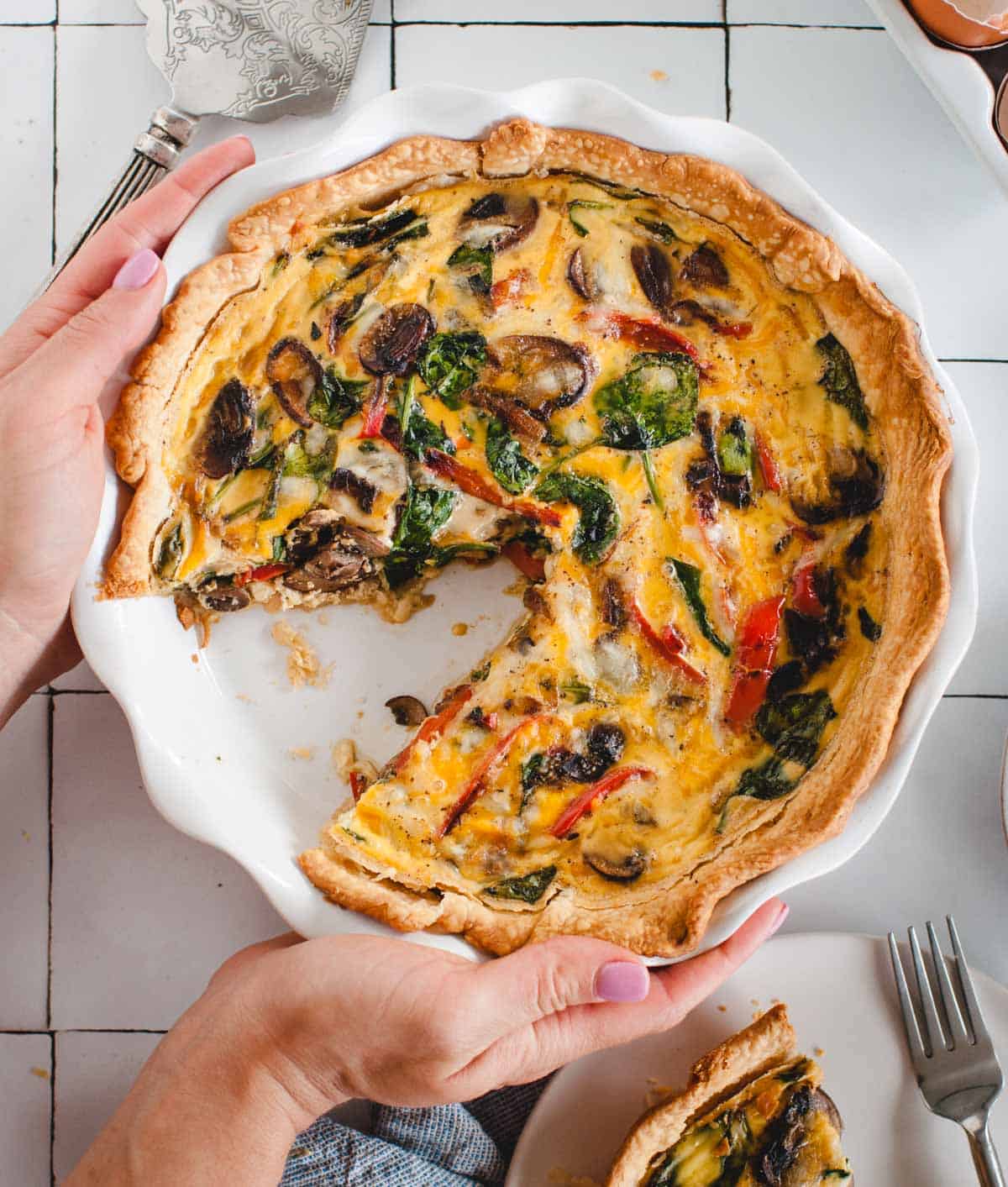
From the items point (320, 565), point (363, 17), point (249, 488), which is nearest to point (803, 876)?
point (320, 565)

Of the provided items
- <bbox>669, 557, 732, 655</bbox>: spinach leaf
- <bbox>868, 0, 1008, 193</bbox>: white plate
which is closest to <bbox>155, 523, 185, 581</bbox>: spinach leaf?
<bbox>669, 557, 732, 655</bbox>: spinach leaf

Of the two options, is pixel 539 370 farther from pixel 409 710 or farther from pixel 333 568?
pixel 409 710

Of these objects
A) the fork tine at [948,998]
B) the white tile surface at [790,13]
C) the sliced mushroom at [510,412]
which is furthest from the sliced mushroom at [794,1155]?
the white tile surface at [790,13]

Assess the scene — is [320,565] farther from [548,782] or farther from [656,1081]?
[656,1081]

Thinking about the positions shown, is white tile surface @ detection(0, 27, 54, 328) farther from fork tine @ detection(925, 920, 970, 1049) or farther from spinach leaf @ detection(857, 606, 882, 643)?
fork tine @ detection(925, 920, 970, 1049)

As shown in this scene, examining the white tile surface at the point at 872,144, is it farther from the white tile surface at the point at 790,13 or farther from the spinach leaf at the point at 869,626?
the spinach leaf at the point at 869,626

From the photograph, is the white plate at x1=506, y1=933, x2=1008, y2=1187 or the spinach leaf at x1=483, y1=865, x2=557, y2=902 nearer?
the spinach leaf at x1=483, y1=865, x2=557, y2=902

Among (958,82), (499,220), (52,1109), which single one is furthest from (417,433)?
(52,1109)
